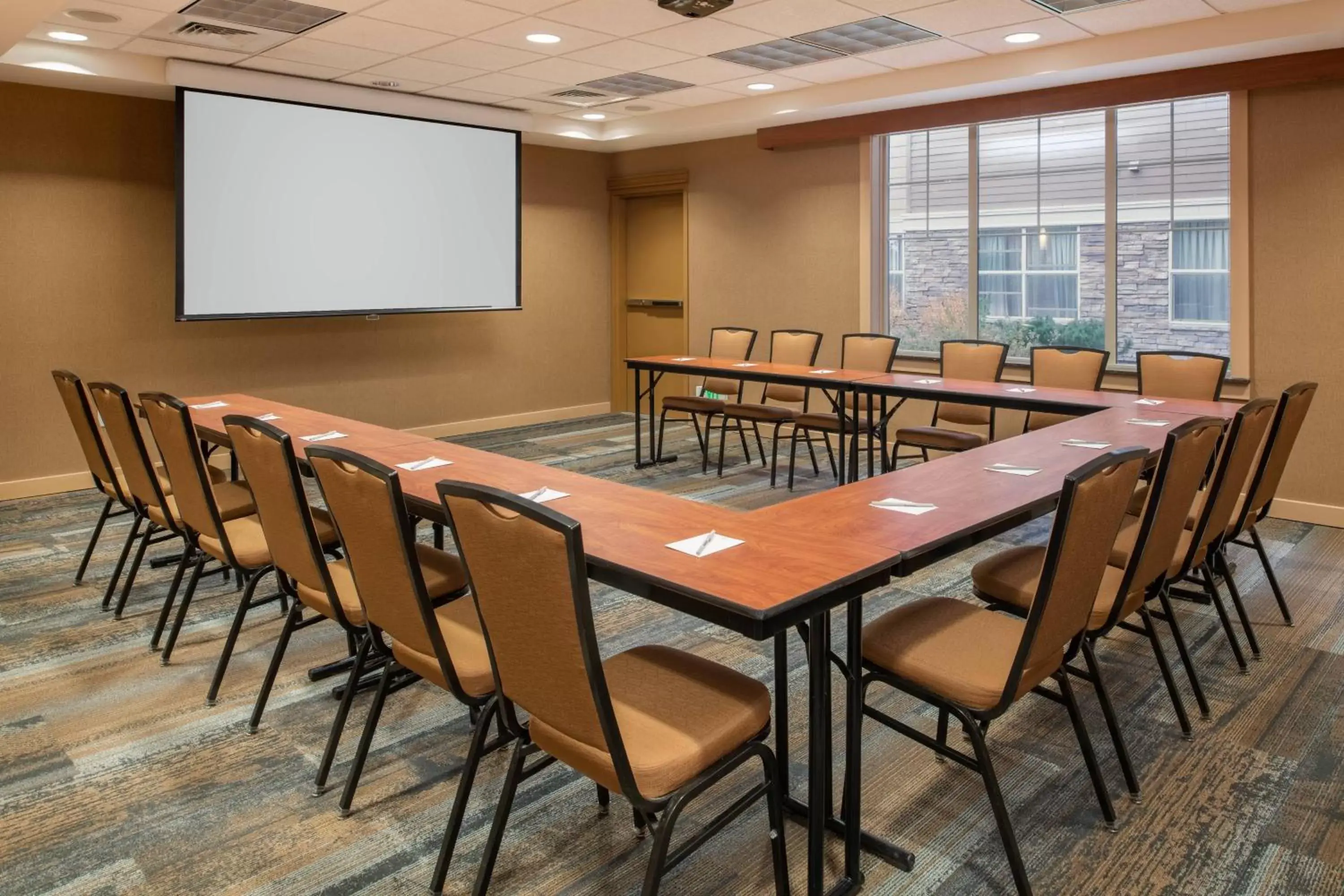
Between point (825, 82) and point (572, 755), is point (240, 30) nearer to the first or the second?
point (825, 82)

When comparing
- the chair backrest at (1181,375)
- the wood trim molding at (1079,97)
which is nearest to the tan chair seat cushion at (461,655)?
the chair backrest at (1181,375)

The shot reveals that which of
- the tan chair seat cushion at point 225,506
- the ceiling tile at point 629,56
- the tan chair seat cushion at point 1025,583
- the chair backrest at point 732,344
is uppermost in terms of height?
the ceiling tile at point 629,56

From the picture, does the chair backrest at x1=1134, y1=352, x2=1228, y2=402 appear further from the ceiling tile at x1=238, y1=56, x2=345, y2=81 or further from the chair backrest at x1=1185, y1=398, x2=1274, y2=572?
the ceiling tile at x1=238, y1=56, x2=345, y2=81

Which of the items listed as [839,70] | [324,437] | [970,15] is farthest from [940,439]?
[324,437]

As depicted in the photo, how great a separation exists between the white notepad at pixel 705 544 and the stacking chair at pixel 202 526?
1.41 m

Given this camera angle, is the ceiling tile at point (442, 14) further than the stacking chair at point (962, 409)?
No

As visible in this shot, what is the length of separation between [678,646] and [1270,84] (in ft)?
15.3

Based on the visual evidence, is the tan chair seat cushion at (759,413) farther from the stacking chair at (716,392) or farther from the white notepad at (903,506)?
the white notepad at (903,506)

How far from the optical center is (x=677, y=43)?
5738 mm

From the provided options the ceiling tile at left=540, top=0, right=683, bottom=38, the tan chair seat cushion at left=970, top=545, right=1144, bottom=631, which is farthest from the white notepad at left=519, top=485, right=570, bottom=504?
the ceiling tile at left=540, top=0, right=683, bottom=38

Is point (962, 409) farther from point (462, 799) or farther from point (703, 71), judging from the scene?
point (462, 799)

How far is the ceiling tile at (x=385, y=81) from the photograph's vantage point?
673 cm

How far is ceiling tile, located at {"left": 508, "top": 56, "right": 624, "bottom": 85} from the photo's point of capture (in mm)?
6266

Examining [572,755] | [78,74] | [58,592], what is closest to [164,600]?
[58,592]
